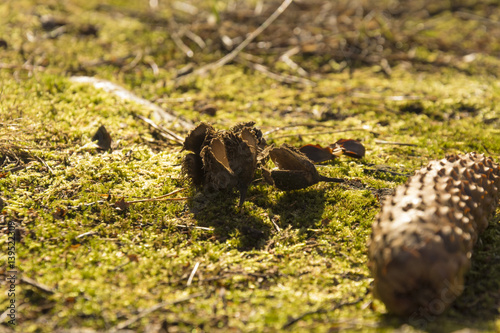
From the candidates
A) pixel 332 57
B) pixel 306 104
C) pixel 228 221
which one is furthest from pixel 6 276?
pixel 332 57

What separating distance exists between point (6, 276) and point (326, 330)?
1.79 metres

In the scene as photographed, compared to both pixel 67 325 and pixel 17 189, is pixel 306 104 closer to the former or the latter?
pixel 17 189

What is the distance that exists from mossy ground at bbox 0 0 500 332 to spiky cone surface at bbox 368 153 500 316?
13cm

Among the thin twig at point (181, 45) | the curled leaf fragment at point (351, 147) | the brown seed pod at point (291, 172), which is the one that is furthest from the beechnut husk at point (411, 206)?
the thin twig at point (181, 45)

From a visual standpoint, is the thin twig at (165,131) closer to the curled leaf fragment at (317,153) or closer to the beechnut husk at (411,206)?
the beechnut husk at (411,206)

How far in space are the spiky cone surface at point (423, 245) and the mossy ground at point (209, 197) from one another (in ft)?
0.43

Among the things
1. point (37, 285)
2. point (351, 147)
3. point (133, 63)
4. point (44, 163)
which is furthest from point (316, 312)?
point (133, 63)

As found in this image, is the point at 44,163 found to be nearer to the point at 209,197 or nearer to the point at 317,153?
the point at 209,197

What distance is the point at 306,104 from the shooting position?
5445mm

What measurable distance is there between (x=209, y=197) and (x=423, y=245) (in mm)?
1679

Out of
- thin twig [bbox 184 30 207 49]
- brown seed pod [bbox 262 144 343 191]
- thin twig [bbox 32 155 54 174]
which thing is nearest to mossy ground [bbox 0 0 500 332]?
thin twig [bbox 32 155 54 174]

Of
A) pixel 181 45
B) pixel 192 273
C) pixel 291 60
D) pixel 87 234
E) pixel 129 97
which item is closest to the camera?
pixel 192 273

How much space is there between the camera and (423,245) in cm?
221

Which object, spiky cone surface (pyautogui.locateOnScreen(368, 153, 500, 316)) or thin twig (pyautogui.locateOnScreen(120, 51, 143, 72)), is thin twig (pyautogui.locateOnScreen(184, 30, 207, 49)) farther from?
spiky cone surface (pyautogui.locateOnScreen(368, 153, 500, 316))
